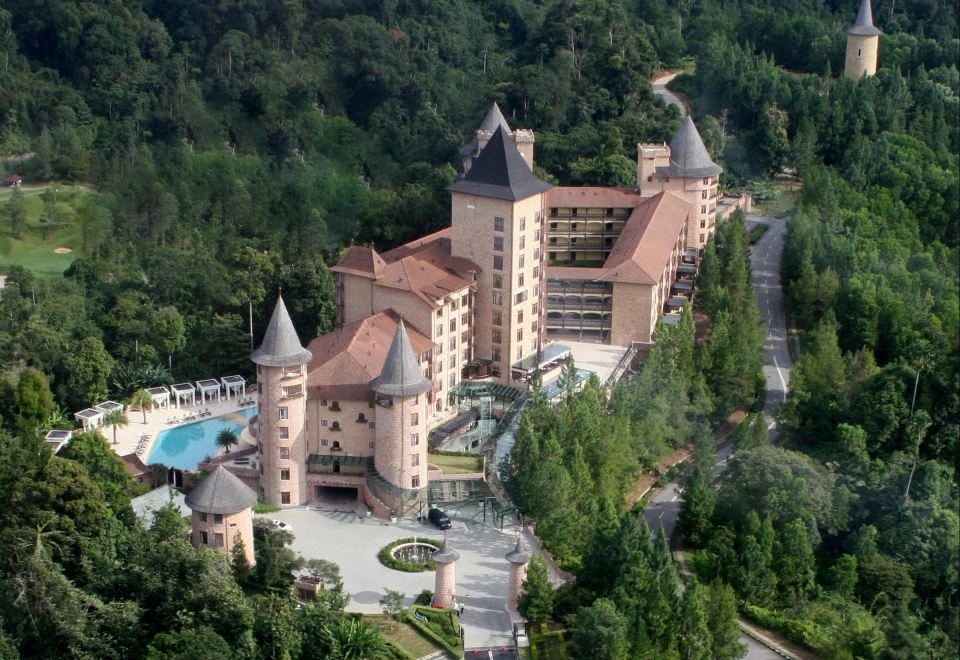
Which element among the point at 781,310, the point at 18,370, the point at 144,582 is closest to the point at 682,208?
the point at 781,310

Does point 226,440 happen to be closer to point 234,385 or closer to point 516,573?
point 234,385

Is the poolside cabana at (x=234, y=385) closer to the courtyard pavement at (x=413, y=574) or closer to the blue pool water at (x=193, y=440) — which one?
the blue pool water at (x=193, y=440)

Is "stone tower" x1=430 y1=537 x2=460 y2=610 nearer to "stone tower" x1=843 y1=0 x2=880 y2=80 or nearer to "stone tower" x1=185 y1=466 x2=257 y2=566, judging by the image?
"stone tower" x1=185 y1=466 x2=257 y2=566

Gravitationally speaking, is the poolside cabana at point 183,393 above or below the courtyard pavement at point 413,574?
above

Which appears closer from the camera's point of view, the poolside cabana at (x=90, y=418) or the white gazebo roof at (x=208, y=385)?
the poolside cabana at (x=90, y=418)

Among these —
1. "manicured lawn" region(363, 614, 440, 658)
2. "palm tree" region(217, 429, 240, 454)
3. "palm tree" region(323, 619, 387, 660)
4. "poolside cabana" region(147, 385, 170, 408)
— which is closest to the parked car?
"manicured lawn" region(363, 614, 440, 658)

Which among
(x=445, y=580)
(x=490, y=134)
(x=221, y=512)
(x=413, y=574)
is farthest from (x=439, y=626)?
(x=490, y=134)

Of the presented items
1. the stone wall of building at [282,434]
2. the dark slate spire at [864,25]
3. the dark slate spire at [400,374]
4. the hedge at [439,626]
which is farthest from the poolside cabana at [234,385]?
the dark slate spire at [864,25]
